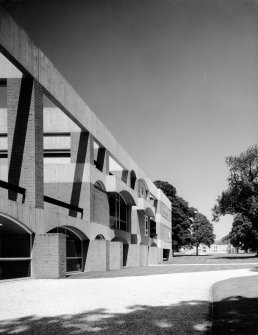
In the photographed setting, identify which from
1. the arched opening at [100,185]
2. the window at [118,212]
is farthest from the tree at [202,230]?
the arched opening at [100,185]

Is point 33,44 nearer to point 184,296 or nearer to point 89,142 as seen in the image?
point 89,142

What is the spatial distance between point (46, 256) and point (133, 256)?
60.2 feet

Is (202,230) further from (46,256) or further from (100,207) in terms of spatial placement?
(46,256)

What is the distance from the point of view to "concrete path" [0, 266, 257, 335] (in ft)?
22.6

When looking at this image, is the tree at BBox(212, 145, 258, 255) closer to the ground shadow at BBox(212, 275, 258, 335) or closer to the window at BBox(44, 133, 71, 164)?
the window at BBox(44, 133, 71, 164)

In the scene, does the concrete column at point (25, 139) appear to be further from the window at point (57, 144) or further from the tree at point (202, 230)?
the tree at point (202, 230)

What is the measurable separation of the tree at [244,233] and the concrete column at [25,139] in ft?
166

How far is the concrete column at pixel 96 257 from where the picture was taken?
24.0 m

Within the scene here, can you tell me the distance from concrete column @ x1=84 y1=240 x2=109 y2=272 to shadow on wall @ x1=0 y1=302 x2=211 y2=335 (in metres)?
15.7

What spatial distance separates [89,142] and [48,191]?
4.12 metres

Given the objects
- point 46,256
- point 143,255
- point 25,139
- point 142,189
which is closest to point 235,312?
point 46,256

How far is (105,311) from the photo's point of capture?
8477mm

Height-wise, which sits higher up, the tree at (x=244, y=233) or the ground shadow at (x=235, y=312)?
the ground shadow at (x=235, y=312)

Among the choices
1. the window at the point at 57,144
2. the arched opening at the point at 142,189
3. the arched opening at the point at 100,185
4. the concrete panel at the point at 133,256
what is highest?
the window at the point at 57,144
